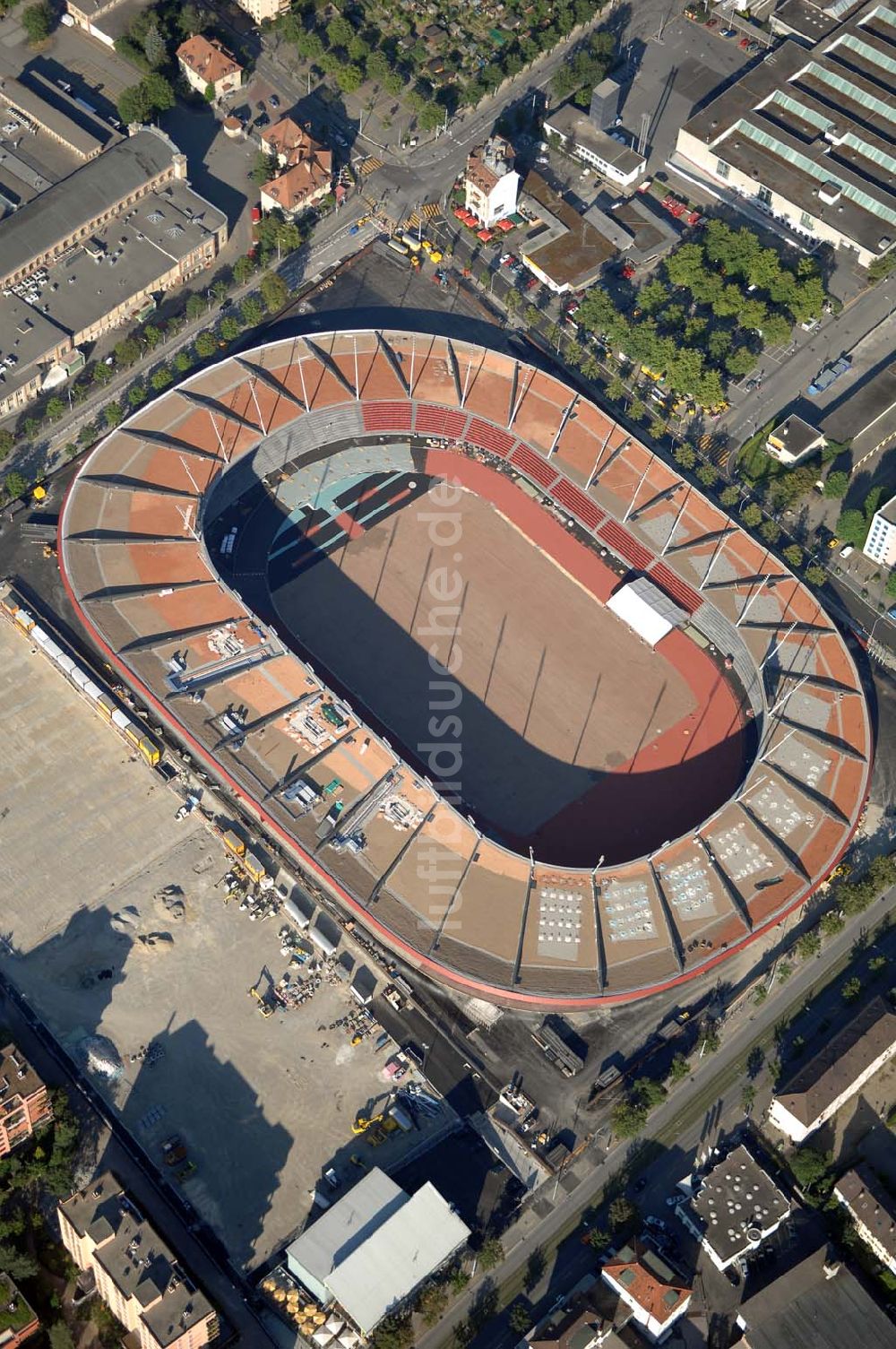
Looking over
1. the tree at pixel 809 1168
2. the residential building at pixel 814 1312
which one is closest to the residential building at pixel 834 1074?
the tree at pixel 809 1168

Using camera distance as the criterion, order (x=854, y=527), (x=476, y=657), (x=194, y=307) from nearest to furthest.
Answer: (x=476, y=657) < (x=854, y=527) < (x=194, y=307)

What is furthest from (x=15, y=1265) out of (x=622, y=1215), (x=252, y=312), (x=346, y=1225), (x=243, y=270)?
(x=243, y=270)

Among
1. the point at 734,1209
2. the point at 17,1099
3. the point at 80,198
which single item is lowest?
the point at 734,1209

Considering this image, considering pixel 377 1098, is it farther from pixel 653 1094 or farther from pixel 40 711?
pixel 40 711

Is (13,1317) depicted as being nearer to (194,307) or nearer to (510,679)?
(510,679)

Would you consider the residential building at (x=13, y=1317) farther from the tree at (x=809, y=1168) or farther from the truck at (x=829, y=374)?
the truck at (x=829, y=374)

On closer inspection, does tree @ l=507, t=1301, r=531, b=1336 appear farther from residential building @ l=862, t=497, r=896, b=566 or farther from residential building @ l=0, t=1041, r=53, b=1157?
residential building @ l=862, t=497, r=896, b=566

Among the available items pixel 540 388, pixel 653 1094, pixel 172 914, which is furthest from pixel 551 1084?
pixel 540 388
